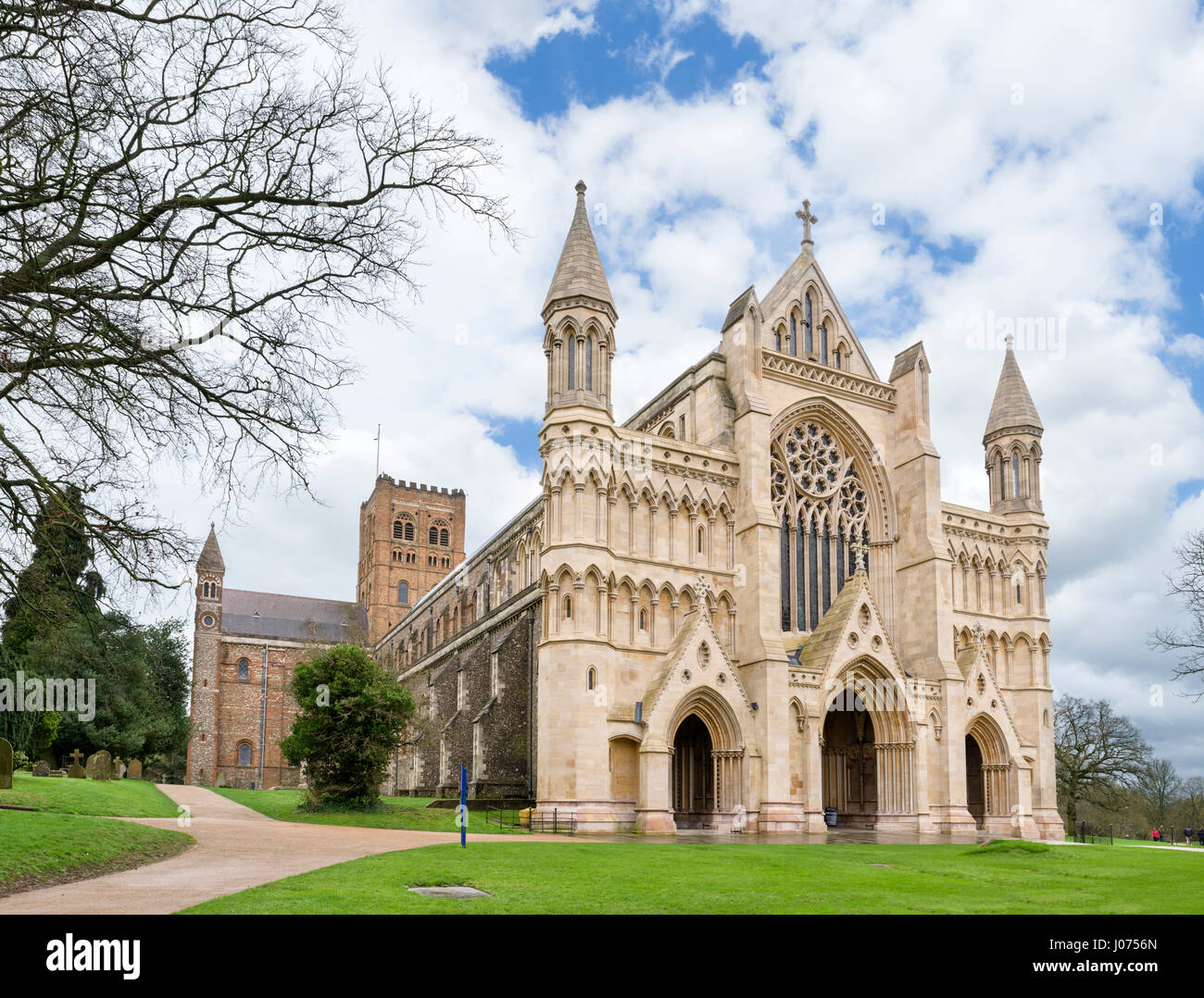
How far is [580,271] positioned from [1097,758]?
39.1 meters

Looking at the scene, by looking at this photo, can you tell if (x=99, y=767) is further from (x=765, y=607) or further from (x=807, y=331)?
(x=807, y=331)

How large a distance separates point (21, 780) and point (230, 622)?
61460 mm

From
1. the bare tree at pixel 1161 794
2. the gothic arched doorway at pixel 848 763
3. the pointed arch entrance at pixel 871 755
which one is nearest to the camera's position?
the pointed arch entrance at pixel 871 755

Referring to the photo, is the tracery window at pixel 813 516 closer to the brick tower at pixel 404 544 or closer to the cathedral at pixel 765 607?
the cathedral at pixel 765 607

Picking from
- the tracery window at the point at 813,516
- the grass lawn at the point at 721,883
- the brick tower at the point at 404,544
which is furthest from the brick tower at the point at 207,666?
the grass lawn at the point at 721,883

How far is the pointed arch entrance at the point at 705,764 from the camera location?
3155cm

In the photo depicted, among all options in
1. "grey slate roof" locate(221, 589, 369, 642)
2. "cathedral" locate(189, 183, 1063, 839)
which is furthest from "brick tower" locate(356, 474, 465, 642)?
"cathedral" locate(189, 183, 1063, 839)

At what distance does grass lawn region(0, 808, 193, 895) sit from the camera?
13.8m

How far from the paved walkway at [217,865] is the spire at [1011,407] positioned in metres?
26.8

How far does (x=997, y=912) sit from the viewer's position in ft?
38.9

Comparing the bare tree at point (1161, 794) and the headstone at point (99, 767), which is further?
the bare tree at point (1161, 794)

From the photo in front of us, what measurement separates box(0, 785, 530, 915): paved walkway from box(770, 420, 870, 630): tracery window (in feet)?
49.1

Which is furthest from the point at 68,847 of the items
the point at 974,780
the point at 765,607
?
the point at 974,780
